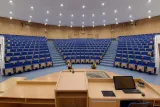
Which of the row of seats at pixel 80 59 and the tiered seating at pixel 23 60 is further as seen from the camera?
the row of seats at pixel 80 59

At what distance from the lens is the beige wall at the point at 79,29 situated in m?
13.0

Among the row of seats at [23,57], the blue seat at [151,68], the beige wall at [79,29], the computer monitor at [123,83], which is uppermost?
the beige wall at [79,29]

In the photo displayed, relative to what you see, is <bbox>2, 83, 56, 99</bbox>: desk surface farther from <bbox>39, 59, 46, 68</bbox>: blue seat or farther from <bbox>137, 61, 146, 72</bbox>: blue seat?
<bbox>137, 61, 146, 72</bbox>: blue seat

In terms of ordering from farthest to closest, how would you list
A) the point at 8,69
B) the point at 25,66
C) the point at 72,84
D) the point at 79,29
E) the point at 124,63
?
the point at 79,29
the point at 124,63
the point at 25,66
the point at 8,69
the point at 72,84

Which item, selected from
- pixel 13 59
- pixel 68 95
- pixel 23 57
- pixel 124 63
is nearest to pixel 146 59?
pixel 124 63

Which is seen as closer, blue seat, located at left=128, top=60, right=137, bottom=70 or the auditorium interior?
the auditorium interior

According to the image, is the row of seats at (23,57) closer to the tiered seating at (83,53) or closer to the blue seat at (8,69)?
the blue seat at (8,69)

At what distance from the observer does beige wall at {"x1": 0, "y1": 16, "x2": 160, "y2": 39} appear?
13031 millimetres

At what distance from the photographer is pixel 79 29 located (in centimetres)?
1856

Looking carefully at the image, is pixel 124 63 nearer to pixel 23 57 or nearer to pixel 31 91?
pixel 23 57

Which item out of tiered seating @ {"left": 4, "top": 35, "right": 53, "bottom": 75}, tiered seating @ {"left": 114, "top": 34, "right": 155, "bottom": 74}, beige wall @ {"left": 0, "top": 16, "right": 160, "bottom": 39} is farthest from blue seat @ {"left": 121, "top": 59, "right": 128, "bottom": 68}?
beige wall @ {"left": 0, "top": 16, "right": 160, "bottom": 39}

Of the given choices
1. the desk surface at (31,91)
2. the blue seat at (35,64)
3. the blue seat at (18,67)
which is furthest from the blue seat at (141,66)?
the blue seat at (18,67)

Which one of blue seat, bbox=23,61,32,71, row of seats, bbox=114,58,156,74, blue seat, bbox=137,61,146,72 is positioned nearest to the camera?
row of seats, bbox=114,58,156,74

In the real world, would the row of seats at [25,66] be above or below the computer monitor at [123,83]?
below
